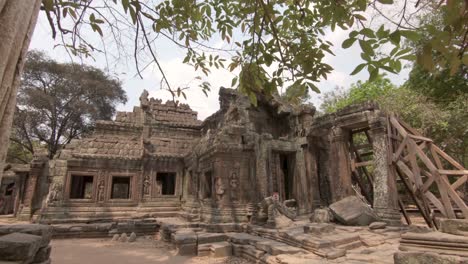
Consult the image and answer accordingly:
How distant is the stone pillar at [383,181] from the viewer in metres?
8.15

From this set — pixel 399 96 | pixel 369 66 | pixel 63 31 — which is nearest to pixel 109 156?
pixel 63 31

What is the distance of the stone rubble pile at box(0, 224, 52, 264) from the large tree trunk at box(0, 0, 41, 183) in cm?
356

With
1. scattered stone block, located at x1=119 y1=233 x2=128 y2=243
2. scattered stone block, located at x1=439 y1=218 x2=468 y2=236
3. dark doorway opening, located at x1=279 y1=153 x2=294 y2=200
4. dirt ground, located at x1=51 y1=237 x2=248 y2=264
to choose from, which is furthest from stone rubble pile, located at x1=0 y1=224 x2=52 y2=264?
dark doorway opening, located at x1=279 y1=153 x2=294 y2=200

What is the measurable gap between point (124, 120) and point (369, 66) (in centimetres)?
1889

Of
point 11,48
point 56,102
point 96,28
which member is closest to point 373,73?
point 11,48

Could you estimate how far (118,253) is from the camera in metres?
8.73

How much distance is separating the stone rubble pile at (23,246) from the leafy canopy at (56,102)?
2171 cm

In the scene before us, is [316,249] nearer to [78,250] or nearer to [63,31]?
[63,31]

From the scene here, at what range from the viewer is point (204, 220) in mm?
11242

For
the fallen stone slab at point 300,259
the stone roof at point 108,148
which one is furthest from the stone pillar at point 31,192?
the fallen stone slab at point 300,259

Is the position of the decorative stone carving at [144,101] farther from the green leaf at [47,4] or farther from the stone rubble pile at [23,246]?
the green leaf at [47,4]

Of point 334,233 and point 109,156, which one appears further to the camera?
point 109,156

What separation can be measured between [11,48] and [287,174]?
14692 mm

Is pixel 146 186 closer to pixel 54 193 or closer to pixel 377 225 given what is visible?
pixel 54 193
